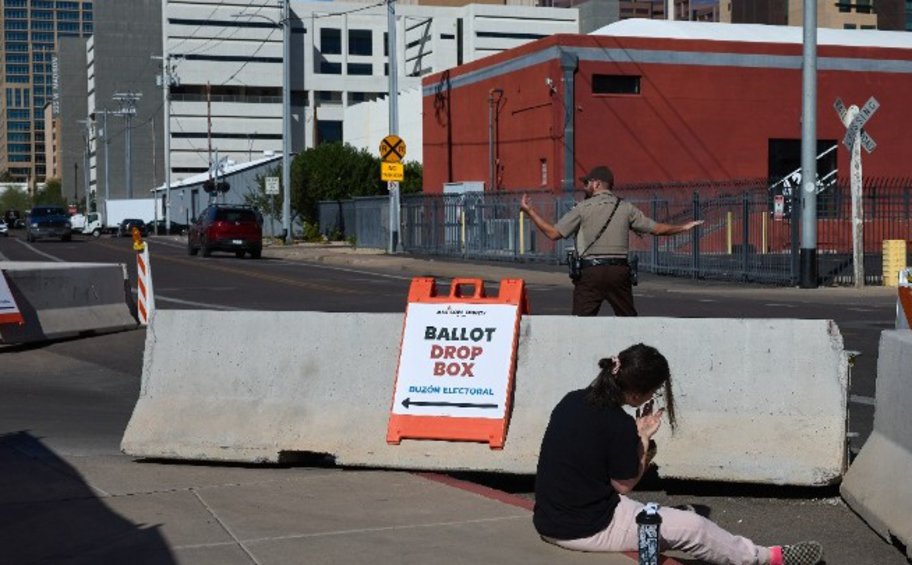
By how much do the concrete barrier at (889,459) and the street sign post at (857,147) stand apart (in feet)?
68.9

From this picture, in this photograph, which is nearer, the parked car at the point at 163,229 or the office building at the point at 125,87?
the parked car at the point at 163,229

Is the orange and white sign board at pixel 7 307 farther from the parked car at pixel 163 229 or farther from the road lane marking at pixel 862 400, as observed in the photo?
the parked car at pixel 163 229

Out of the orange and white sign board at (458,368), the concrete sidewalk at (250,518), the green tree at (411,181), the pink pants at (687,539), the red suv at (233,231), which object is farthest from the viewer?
the green tree at (411,181)

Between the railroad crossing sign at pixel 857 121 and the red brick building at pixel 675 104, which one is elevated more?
the red brick building at pixel 675 104

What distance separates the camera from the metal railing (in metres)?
32.6

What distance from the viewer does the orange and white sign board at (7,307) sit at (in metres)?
17.0

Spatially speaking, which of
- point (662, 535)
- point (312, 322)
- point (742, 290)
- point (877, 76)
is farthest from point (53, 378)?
point (877, 76)

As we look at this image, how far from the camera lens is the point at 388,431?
29.5ft

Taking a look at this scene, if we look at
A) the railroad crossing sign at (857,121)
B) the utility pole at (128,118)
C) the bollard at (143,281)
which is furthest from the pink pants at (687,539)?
the utility pole at (128,118)

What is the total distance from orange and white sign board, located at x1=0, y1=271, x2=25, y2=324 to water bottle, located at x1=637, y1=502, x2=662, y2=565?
12.7 m

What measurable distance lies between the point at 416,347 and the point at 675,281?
24758mm

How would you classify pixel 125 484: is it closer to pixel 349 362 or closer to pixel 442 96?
pixel 349 362

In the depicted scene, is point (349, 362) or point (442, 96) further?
point (442, 96)

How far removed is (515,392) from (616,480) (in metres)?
2.50
